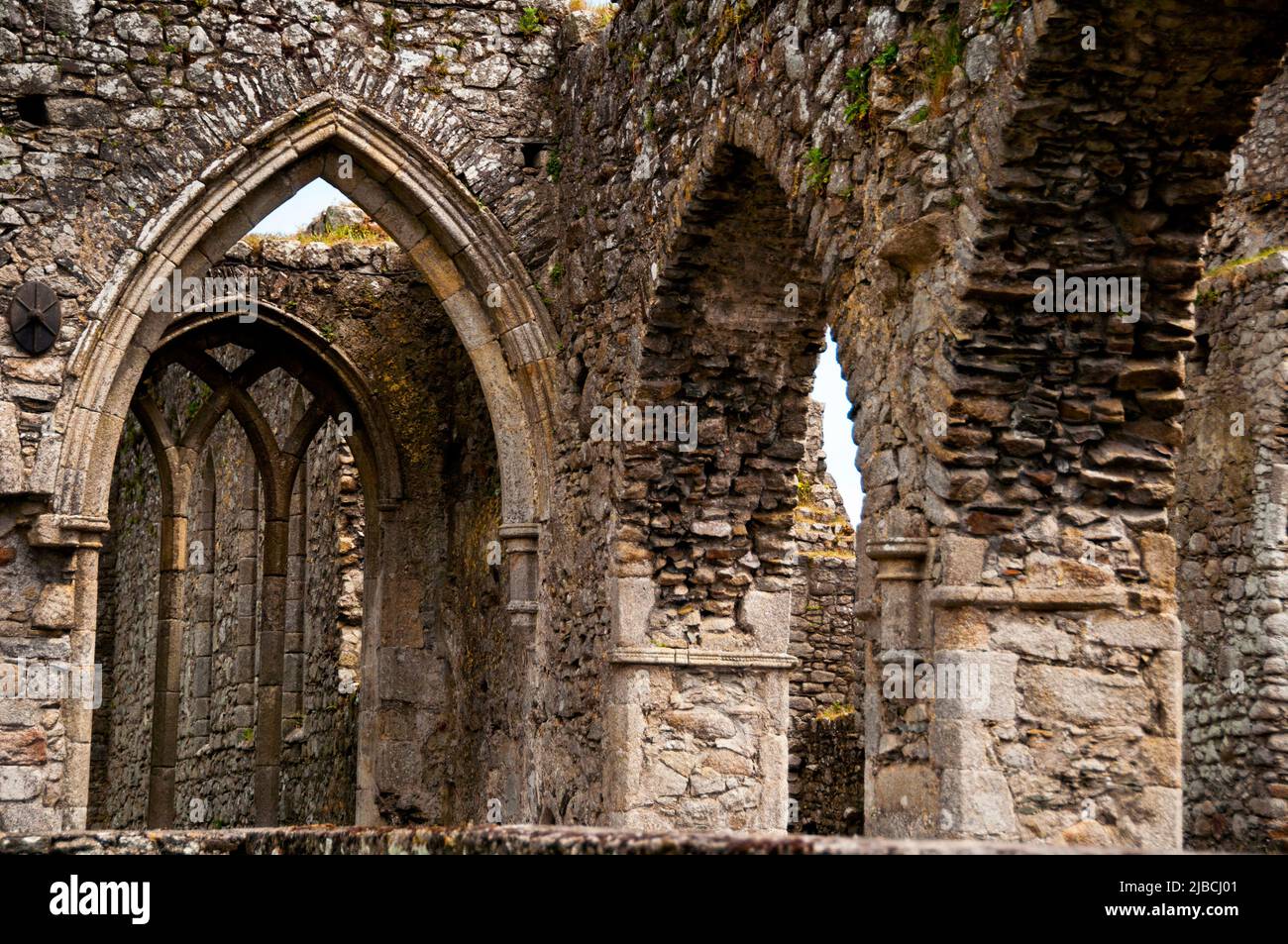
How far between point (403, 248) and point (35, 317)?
5.89ft

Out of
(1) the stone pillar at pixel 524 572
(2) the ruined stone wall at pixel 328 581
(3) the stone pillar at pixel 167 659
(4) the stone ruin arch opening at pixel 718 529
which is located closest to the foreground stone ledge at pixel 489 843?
(4) the stone ruin arch opening at pixel 718 529

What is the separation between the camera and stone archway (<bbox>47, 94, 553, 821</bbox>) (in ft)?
26.7

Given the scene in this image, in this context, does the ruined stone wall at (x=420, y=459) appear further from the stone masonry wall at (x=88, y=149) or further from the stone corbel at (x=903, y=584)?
the stone corbel at (x=903, y=584)

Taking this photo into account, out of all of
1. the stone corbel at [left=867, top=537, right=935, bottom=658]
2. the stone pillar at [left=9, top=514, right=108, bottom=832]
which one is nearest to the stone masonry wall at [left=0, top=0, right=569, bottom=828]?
the stone pillar at [left=9, top=514, right=108, bottom=832]

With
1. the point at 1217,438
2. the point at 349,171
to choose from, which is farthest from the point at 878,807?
the point at 349,171

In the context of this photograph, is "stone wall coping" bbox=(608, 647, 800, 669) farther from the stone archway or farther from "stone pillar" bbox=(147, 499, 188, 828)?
"stone pillar" bbox=(147, 499, 188, 828)

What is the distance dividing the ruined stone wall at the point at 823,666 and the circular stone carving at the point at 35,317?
4892 millimetres

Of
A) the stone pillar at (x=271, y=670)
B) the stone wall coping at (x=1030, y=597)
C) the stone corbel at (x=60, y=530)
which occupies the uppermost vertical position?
the stone corbel at (x=60, y=530)

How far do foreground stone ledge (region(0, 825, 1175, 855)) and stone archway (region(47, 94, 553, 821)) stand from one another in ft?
16.0

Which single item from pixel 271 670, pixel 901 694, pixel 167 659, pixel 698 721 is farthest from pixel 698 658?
pixel 167 659

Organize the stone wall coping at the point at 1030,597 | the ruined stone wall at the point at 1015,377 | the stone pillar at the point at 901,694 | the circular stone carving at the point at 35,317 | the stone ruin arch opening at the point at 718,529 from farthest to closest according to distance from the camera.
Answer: the circular stone carving at the point at 35,317 < the stone ruin arch opening at the point at 718,529 < the stone pillar at the point at 901,694 < the stone wall coping at the point at 1030,597 < the ruined stone wall at the point at 1015,377

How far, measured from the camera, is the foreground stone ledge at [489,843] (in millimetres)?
2055
